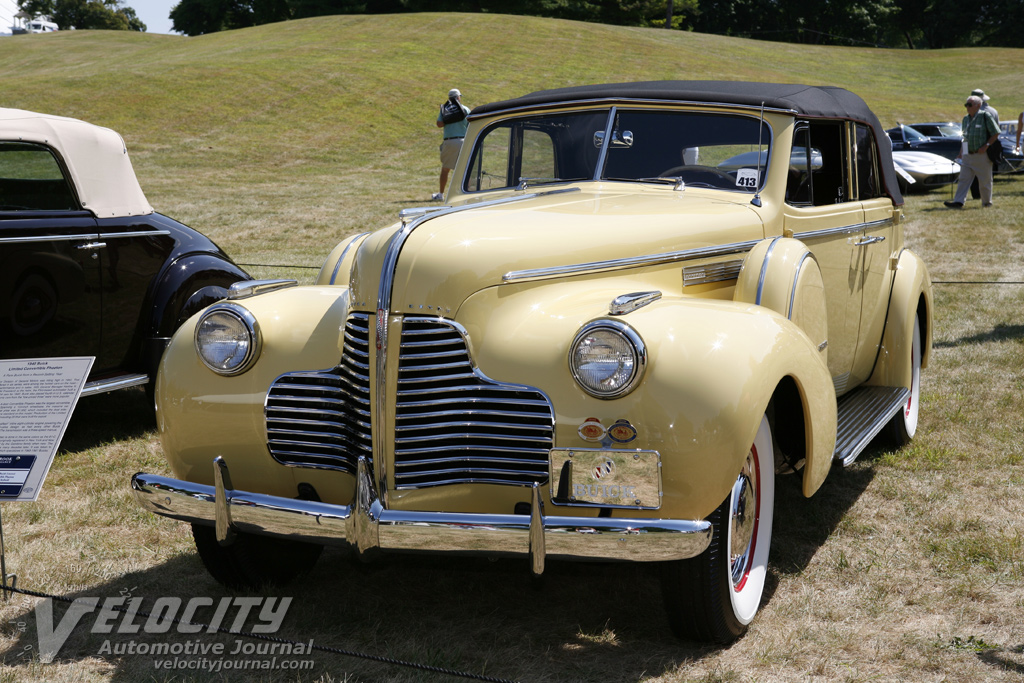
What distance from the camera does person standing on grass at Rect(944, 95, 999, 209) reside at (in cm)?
1388

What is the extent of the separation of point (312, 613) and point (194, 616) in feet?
1.39

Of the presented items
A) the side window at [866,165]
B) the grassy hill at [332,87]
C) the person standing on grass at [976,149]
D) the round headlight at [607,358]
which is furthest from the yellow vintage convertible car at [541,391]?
the person standing on grass at [976,149]

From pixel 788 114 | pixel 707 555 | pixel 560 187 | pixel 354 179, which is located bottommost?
pixel 354 179

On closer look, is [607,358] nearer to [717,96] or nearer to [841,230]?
[717,96]

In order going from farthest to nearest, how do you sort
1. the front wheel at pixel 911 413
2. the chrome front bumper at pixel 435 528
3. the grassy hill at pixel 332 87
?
the grassy hill at pixel 332 87 → the front wheel at pixel 911 413 → the chrome front bumper at pixel 435 528

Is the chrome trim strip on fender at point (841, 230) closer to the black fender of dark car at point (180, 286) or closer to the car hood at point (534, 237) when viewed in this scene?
the car hood at point (534, 237)

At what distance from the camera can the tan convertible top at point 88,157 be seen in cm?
521

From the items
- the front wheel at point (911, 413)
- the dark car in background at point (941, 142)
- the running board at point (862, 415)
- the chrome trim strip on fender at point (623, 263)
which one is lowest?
the dark car in background at point (941, 142)

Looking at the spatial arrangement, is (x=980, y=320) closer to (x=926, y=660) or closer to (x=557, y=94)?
(x=557, y=94)

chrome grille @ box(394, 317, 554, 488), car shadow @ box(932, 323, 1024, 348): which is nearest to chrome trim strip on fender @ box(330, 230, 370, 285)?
chrome grille @ box(394, 317, 554, 488)

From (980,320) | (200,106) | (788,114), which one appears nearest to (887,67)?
(200,106)

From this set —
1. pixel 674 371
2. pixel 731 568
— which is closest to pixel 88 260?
pixel 674 371

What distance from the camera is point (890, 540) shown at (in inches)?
152

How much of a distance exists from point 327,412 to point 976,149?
46.3 feet
